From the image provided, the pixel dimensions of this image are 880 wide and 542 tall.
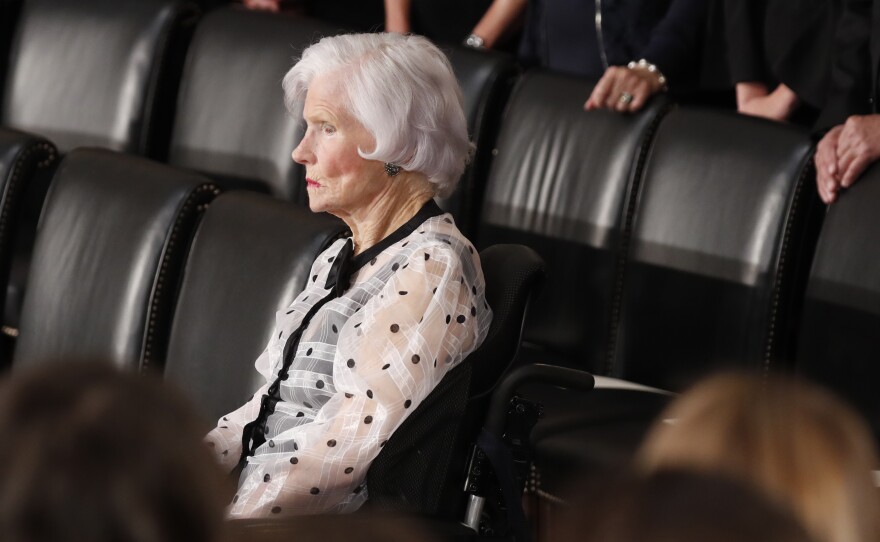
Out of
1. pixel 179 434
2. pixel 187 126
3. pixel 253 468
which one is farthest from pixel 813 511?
pixel 187 126

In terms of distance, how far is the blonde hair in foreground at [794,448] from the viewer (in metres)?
0.62

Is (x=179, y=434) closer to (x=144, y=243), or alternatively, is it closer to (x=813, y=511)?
(x=813, y=511)

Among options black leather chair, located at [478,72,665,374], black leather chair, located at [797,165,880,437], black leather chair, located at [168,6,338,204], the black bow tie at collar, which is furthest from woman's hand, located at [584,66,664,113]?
the black bow tie at collar

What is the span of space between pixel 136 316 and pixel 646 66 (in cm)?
123

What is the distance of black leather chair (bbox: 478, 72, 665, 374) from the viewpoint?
258 cm

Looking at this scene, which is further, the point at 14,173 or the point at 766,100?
the point at 766,100

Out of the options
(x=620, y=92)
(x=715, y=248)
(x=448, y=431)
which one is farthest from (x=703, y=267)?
(x=448, y=431)

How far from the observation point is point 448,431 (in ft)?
5.43

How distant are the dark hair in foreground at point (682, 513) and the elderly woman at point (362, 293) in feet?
3.55

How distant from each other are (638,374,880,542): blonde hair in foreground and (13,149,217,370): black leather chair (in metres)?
1.59

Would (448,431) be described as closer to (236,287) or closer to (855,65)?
(236,287)

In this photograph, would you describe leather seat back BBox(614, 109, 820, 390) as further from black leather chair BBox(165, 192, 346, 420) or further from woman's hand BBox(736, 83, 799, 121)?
black leather chair BBox(165, 192, 346, 420)

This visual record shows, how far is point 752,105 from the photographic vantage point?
2.86 metres

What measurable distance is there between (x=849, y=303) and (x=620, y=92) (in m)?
0.65
